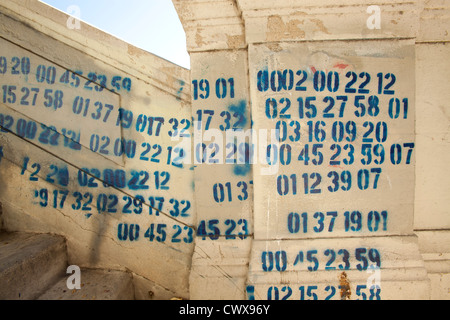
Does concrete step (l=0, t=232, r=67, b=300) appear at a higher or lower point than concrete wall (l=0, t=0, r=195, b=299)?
lower

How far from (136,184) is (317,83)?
7.04ft

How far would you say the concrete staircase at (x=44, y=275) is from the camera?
6.97 ft

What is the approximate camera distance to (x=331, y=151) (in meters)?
2.57

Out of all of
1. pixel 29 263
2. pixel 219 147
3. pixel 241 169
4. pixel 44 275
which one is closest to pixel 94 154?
pixel 29 263

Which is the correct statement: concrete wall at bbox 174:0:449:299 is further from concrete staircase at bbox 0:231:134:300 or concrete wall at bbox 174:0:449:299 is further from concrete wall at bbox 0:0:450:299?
concrete staircase at bbox 0:231:134:300

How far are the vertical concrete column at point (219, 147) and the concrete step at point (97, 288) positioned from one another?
0.72 m

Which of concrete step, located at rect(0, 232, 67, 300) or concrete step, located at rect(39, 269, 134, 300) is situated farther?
concrete step, located at rect(39, 269, 134, 300)

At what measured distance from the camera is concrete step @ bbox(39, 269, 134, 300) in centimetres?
232

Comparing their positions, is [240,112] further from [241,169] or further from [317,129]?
[317,129]

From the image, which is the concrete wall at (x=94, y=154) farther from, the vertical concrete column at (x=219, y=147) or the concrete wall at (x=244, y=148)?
the vertical concrete column at (x=219, y=147)

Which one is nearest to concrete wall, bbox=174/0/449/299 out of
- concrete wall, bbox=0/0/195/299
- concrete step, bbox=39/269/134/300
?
concrete wall, bbox=0/0/195/299

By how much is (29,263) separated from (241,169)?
2.10 m

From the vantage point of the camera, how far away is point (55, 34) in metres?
2.72

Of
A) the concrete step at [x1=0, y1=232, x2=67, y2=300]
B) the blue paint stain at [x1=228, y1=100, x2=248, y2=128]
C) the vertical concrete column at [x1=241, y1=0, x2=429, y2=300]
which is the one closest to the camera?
the concrete step at [x1=0, y1=232, x2=67, y2=300]
